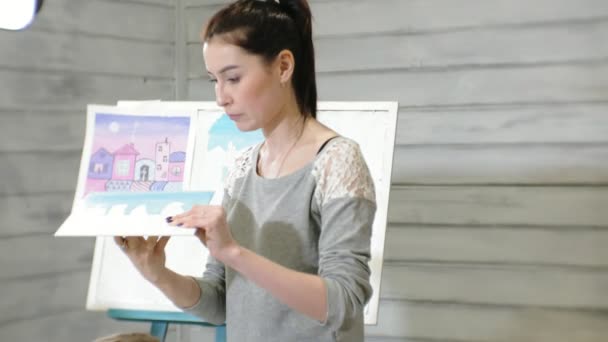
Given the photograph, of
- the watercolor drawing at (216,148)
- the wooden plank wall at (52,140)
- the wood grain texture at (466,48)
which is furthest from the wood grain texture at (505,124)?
the wooden plank wall at (52,140)

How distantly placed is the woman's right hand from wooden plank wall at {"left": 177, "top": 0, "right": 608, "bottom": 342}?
135cm

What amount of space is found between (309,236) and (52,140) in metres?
1.53

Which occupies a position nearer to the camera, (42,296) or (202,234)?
(202,234)

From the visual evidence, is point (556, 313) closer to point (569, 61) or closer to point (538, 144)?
point (538, 144)

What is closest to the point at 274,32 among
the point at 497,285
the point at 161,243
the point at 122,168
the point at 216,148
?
the point at 161,243

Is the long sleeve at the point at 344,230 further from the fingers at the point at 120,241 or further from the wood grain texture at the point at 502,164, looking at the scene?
the wood grain texture at the point at 502,164

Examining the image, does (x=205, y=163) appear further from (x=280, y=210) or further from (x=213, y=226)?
(x=213, y=226)

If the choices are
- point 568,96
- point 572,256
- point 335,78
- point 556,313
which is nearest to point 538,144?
point 568,96

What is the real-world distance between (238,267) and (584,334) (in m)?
1.53

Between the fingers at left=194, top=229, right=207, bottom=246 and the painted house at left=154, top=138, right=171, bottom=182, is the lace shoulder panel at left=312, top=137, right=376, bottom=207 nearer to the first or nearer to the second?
the fingers at left=194, top=229, right=207, bottom=246

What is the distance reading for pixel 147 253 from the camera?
1.24 meters

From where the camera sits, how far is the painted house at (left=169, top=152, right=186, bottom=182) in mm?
2062

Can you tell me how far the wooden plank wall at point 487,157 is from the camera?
2262 mm

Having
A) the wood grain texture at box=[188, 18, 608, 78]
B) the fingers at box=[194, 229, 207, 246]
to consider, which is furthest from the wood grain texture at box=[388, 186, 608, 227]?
the fingers at box=[194, 229, 207, 246]
